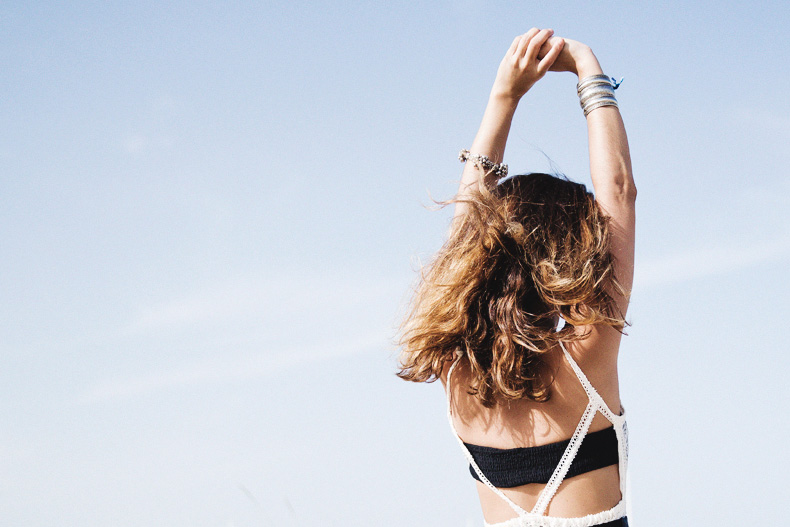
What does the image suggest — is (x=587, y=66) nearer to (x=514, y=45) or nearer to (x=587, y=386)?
(x=514, y=45)

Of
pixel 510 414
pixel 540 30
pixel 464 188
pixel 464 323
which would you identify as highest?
pixel 540 30

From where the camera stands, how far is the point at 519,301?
242 centimetres

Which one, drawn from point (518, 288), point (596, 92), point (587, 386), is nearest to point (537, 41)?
point (596, 92)

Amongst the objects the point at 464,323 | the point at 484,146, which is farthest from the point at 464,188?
the point at 464,323

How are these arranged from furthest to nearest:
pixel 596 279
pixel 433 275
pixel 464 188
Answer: pixel 464 188
pixel 433 275
pixel 596 279

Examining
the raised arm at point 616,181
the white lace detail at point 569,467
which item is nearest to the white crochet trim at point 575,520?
the white lace detail at point 569,467

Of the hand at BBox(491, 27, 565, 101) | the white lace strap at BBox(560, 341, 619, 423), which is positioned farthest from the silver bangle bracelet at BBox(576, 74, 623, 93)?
the white lace strap at BBox(560, 341, 619, 423)

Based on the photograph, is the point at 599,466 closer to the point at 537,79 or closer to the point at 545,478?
the point at 545,478

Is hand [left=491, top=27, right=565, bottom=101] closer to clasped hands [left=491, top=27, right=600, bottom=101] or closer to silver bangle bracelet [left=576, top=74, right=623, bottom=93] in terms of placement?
clasped hands [left=491, top=27, right=600, bottom=101]

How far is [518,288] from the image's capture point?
2422 millimetres

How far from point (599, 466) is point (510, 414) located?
328mm

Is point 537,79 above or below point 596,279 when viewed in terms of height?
above

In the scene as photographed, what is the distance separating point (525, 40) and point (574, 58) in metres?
0.24

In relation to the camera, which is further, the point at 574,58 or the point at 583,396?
the point at 574,58
